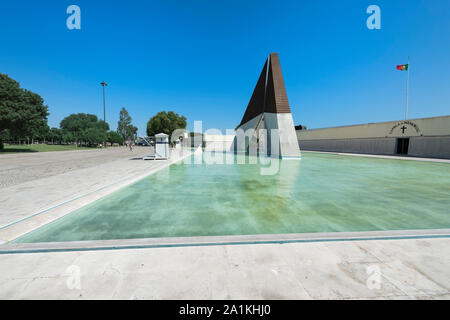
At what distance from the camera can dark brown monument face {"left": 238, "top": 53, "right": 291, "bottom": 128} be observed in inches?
731

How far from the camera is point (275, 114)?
18547 millimetres

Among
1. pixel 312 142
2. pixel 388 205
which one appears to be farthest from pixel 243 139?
pixel 388 205

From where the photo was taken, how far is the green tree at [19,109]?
21031 mm

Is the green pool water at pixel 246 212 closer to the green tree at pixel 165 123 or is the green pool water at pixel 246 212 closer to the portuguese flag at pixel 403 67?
the portuguese flag at pixel 403 67

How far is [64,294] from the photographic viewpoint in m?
1.81

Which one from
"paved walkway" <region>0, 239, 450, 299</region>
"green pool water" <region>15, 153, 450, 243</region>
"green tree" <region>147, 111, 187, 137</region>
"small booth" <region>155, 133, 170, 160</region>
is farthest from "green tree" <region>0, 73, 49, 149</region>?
"paved walkway" <region>0, 239, 450, 299</region>

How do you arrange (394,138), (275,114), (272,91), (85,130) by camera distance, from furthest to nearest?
(85,130) < (394,138) < (272,91) < (275,114)

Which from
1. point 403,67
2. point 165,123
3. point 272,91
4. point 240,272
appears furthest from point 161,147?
point 165,123

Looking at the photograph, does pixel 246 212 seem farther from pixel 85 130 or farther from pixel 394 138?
pixel 85 130

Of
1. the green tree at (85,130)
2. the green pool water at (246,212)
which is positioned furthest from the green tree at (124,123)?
the green pool water at (246,212)

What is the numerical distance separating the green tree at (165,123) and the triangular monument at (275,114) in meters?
28.3

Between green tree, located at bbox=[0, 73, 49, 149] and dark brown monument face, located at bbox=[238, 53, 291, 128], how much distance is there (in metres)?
27.4

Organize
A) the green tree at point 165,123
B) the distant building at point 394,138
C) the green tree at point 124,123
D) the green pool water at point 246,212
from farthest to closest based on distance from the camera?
the green tree at point 124,123
the green tree at point 165,123
the distant building at point 394,138
the green pool water at point 246,212

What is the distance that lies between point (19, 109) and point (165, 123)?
87.7 feet
